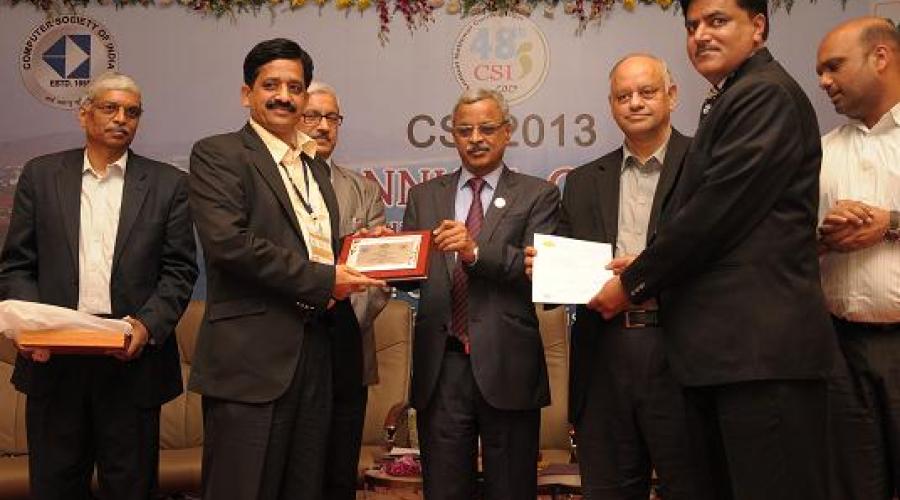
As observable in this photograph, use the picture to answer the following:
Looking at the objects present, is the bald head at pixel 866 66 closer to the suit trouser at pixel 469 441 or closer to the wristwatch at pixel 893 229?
the wristwatch at pixel 893 229

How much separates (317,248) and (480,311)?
2.11 feet

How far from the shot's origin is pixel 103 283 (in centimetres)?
333

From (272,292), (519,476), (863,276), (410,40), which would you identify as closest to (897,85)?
(863,276)

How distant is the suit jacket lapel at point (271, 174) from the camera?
2.80 metres

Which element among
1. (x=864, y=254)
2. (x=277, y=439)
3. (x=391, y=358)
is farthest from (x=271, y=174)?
(x=391, y=358)

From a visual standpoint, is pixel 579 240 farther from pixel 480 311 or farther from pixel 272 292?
pixel 272 292

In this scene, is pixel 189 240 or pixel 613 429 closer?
pixel 613 429

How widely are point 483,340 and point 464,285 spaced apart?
0.76 feet

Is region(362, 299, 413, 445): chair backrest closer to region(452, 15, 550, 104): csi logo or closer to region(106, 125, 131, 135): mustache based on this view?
region(452, 15, 550, 104): csi logo

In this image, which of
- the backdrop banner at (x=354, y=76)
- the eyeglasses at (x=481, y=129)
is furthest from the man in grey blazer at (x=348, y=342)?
the backdrop banner at (x=354, y=76)

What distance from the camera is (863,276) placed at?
2.68 metres

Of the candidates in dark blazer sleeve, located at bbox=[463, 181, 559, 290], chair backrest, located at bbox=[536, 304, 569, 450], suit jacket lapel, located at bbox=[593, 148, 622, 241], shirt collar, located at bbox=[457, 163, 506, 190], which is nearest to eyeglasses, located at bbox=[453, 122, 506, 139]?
shirt collar, located at bbox=[457, 163, 506, 190]

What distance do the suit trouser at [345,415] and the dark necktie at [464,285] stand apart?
364 millimetres

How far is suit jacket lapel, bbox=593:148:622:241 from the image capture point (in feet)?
10.1
